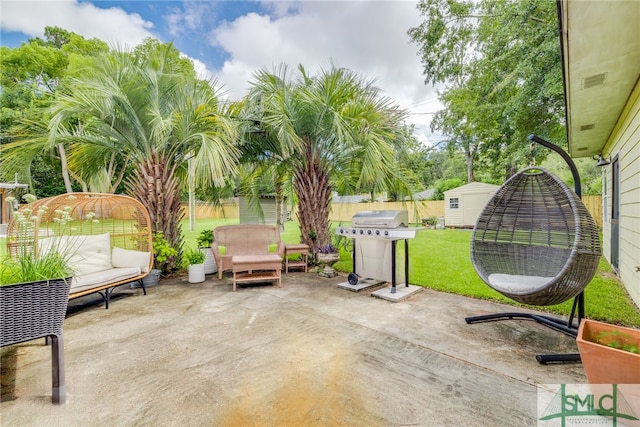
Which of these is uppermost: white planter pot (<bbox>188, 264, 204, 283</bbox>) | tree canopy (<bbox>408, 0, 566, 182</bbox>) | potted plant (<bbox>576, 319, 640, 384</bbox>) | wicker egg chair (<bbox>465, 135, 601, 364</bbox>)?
tree canopy (<bbox>408, 0, 566, 182</bbox>)

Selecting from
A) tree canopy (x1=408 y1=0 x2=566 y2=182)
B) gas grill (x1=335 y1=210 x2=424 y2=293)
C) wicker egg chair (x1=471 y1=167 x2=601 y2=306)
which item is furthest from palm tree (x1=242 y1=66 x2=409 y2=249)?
tree canopy (x1=408 y1=0 x2=566 y2=182)

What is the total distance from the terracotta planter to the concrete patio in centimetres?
29

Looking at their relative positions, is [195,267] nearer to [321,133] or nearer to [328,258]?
[328,258]

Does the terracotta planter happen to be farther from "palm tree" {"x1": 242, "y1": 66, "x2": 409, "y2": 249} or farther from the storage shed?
the storage shed

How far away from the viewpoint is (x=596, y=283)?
4.27m

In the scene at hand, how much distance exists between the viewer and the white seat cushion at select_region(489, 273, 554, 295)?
91.5 inches

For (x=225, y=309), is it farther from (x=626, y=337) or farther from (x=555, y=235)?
(x=555, y=235)

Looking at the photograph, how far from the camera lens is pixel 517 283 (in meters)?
2.53

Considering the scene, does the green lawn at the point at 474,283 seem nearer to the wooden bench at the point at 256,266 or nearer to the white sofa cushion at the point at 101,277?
the white sofa cushion at the point at 101,277

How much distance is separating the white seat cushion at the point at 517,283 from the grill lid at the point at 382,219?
4.65 feet

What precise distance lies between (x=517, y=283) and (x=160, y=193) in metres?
5.27

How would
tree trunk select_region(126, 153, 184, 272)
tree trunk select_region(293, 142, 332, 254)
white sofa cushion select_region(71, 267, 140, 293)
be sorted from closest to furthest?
white sofa cushion select_region(71, 267, 140, 293), tree trunk select_region(126, 153, 184, 272), tree trunk select_region(293, 142, 332, 254)

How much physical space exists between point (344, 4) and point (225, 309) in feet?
20.5

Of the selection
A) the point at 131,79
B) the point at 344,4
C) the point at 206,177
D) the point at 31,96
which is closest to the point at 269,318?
the point at 206,177
